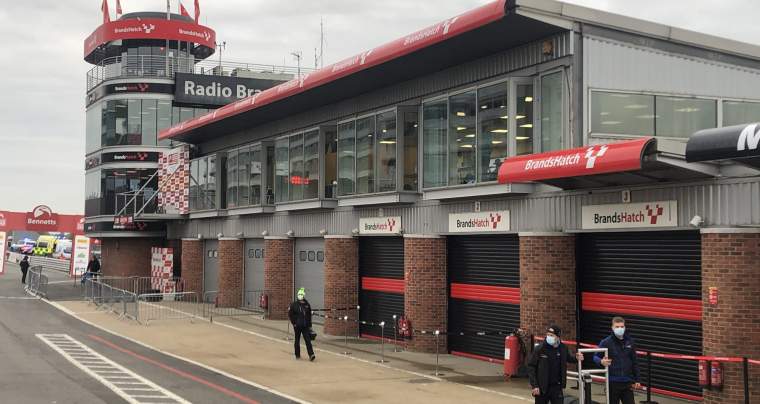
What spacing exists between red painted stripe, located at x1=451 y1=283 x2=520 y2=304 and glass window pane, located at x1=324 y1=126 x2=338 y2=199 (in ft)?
23.8

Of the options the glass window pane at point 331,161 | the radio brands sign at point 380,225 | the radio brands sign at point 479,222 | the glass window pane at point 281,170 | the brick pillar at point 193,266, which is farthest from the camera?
the brick pillar at point 193,266

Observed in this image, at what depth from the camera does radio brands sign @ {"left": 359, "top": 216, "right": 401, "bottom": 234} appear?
24781 millimetres

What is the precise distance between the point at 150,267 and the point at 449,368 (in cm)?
3140

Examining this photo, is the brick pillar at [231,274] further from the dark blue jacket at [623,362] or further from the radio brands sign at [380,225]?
the dark blue jacket at [623,362]

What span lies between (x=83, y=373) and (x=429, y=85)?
11.3 m

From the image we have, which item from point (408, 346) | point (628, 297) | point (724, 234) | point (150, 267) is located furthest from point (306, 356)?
point (150, 267)

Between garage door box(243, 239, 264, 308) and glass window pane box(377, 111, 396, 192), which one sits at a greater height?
glass window pane box(377, 111, 396, 192)

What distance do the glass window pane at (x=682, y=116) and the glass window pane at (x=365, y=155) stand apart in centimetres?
927

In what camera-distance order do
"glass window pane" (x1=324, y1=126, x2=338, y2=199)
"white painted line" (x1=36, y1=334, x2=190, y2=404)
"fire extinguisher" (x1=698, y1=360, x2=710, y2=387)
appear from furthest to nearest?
1. "glass window pane" (x1=324, y1=126, x2=338, y2=199)
2. "white painted line" (x1=36, y1=334, x2=190, y2=404)
3. "fire extinguisher" (x1=698, y1=360, x2=710, y2=387)

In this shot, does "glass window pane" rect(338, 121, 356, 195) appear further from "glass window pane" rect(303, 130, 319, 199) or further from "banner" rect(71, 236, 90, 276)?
"banner" rect(71, 236, 90, 276)

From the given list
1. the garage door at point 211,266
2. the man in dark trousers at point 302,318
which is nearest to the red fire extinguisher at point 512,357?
the man in dark trousers at point 302,318

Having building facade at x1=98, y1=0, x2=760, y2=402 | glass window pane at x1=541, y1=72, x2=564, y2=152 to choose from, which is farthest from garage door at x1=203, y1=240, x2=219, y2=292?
glass window pane at x1=541, y1=72, x2=564, y2=152

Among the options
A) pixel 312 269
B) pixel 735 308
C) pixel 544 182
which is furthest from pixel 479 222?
pixel 312 269

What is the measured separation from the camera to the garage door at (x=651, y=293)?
16.1m
